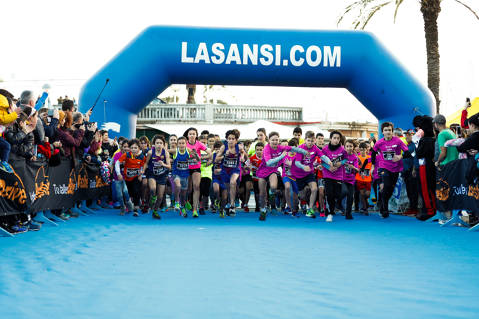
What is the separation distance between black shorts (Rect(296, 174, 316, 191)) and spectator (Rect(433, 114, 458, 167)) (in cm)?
239

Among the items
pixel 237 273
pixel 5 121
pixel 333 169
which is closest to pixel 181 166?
pixel 333 169

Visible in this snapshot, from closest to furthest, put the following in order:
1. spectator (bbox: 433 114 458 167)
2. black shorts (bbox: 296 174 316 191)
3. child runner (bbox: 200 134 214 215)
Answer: spectator (bbox: 433 114 458 167), black shorts (bbox: 296 174 316 191), child runner (bbox: 200 134 214 215)

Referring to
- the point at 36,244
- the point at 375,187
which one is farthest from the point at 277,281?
the point at 375,187

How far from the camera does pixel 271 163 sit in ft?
35.1

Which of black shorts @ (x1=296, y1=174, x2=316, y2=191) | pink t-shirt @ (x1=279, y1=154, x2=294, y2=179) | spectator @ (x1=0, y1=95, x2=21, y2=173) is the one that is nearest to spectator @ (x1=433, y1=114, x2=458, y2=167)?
black shorts @ (x1=296, y1=174, x2=316, y2=191)

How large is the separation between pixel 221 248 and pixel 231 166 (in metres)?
4.79

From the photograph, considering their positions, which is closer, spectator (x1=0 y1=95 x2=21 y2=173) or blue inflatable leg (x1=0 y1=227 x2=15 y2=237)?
spectator (x1=0 y1=95 x2=21 y2=173)

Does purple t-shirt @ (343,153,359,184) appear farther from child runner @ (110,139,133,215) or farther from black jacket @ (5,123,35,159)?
black jacket @ (5,123,35,159)

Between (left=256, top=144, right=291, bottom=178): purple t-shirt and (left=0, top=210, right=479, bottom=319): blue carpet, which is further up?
(left=256, top=144, right=291, bottom=178): purple t-shirt

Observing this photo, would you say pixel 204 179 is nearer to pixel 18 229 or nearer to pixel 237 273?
pixel 18 229

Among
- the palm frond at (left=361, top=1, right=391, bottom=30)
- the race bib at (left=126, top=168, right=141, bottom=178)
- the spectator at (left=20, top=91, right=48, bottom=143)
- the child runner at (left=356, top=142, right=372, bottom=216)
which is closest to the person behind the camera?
the spectator at (left=20, top=91, right=48, bottom=143)

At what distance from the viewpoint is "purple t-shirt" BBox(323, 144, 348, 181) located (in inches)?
430

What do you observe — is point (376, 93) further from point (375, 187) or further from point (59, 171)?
point (59, 171)

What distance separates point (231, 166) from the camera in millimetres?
11328
